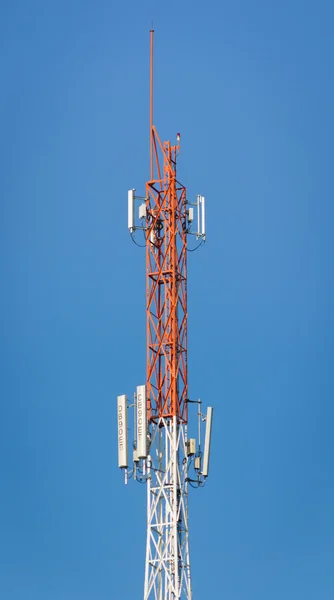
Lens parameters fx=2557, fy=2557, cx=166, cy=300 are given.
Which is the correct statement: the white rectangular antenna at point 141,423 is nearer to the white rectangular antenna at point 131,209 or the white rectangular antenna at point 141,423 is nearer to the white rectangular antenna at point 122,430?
the white rectangular antenna at point 122,430

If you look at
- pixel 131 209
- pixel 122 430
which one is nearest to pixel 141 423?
pixel 122 430

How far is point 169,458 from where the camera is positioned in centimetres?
14150

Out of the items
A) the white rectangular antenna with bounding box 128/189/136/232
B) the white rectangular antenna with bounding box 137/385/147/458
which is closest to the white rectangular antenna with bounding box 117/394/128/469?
the white rectangular antenna with bounding box 137/385/147/458

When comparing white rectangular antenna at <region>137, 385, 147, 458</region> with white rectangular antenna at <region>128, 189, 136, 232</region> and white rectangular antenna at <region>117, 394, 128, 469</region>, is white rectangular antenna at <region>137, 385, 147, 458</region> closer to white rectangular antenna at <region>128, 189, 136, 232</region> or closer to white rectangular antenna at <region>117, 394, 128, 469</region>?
white rectangular antenna at <region>117, 394, 128, 469</region>

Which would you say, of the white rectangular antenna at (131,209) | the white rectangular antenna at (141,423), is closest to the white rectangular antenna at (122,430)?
the white rectangular antenna at (141,423)

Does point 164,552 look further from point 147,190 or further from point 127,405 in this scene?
point 147,190

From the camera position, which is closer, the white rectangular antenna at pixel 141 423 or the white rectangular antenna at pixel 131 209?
the white rectangular antenna at pixel 141 423

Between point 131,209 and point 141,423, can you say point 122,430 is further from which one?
point 131,209

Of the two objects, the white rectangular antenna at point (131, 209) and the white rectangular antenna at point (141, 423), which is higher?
the white rectangular antenna at point (131, 209)

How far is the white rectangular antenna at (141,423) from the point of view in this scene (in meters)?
140

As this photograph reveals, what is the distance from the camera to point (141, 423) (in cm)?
14062

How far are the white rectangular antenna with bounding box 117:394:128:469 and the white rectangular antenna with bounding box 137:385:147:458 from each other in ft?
3.29

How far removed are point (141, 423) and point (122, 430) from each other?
5.91 ft

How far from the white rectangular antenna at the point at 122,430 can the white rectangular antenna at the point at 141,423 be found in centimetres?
100
